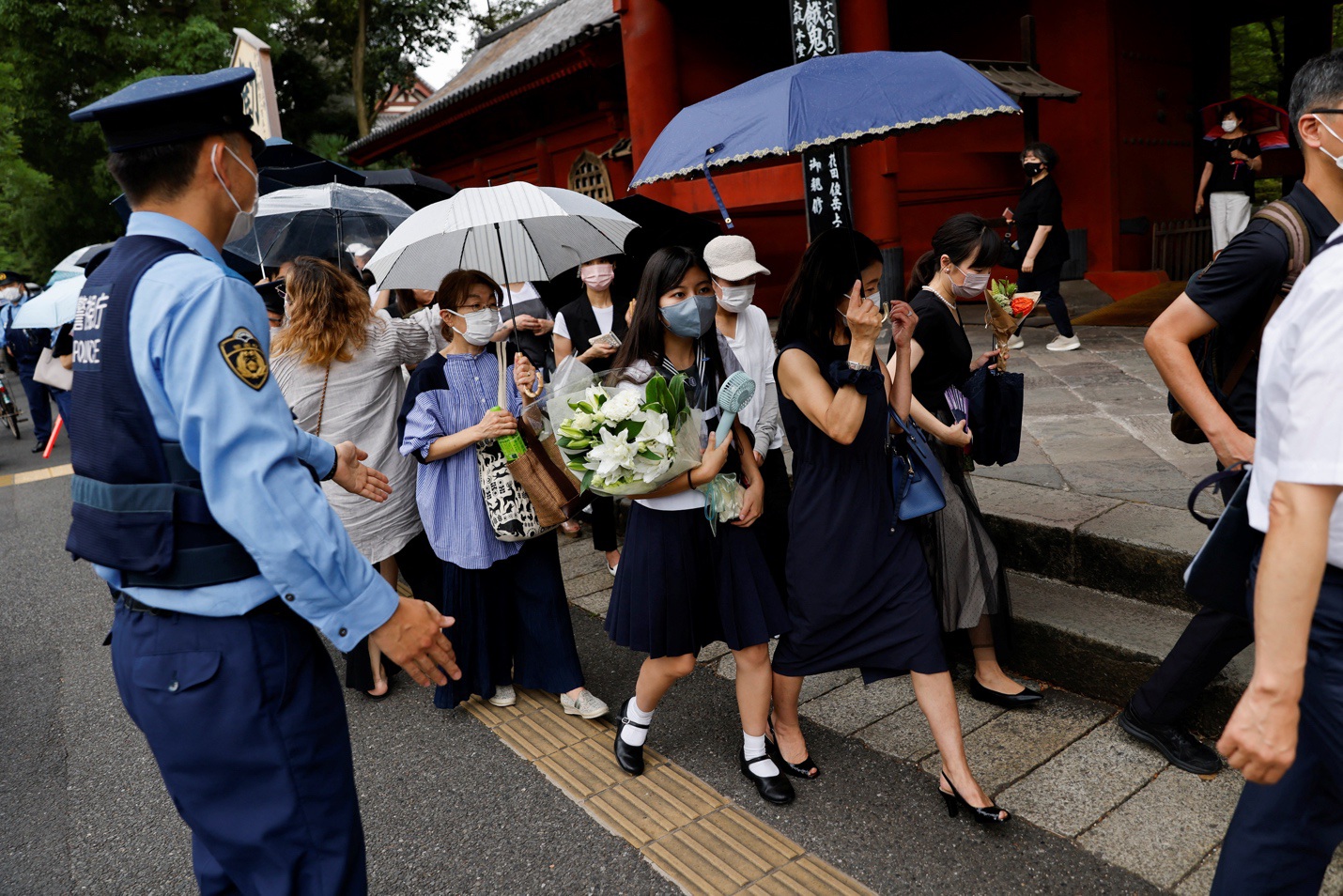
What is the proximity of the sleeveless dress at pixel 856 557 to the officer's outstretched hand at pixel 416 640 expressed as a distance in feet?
4.81

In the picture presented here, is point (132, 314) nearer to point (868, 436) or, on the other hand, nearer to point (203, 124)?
point (203, 124)

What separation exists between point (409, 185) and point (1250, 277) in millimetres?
6910

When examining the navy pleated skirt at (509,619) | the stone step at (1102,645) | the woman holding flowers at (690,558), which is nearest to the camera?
the woman holding flowers at (690,558)

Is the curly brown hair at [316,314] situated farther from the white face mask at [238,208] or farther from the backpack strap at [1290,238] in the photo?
the backpack strap at [1290,238]

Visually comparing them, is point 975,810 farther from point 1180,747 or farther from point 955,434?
point 955,434

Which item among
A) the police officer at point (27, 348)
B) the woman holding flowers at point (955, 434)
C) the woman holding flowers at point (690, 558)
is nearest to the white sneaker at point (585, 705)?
the woman holding flowers at point (690, 558)

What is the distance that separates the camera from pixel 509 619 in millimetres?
3986

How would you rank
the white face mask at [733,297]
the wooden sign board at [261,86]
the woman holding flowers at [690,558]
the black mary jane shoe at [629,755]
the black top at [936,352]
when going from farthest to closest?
the wooden sign board at [261,86]
the white face mask at [733,297]
the black top at [936,352]
the black mary jane shoe at [629,755]
the woman holding flowers at [690,558]

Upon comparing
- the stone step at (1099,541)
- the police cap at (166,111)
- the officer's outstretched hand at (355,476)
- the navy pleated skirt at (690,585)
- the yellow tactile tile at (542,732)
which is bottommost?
the yellow tactile tile at (542,732)

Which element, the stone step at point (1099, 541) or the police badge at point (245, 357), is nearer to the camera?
the police badge at point (245, 357)

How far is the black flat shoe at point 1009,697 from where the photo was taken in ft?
11.4

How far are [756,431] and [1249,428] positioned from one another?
1754mm

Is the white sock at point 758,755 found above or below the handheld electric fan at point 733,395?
below

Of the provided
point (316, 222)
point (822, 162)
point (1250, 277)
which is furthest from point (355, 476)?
point (822, 162)
